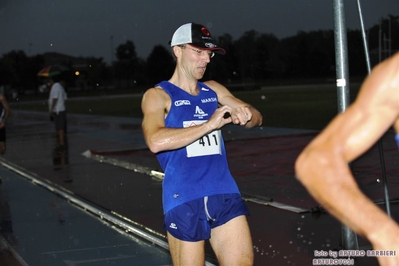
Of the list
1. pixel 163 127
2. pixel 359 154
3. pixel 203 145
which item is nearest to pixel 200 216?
pixel 203 145

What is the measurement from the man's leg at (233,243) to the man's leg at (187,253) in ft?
0.44

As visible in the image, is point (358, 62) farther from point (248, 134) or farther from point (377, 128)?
point (377, 128)

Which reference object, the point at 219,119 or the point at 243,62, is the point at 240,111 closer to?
the point at 219,119

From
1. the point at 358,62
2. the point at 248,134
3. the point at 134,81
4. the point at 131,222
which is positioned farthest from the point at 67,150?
the point at 134,81

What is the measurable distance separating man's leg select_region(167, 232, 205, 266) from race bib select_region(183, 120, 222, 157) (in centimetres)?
53

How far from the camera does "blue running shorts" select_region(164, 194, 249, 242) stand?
4020 mm

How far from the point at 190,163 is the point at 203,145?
135 mm

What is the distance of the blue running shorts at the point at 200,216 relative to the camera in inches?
158

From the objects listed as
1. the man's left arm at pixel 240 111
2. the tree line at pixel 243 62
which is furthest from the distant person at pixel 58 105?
the tree line at pixel 243 62

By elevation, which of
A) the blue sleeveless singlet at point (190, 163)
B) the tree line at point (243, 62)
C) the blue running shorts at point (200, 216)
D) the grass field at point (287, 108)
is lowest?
the grass field at point (287, 108)

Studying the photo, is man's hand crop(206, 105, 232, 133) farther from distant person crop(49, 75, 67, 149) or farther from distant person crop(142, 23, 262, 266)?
distant person crop(49, 75, 67, 149)

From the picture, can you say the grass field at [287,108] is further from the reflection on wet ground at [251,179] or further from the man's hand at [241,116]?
the man's hand at [241,116]

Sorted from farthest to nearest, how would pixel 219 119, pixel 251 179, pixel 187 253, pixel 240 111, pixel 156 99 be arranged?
pixel 251 179 → pixel 156 99 → pixel 187 253 → pixel 240 111 → pixel 219 119

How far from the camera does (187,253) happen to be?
13.1 feet
